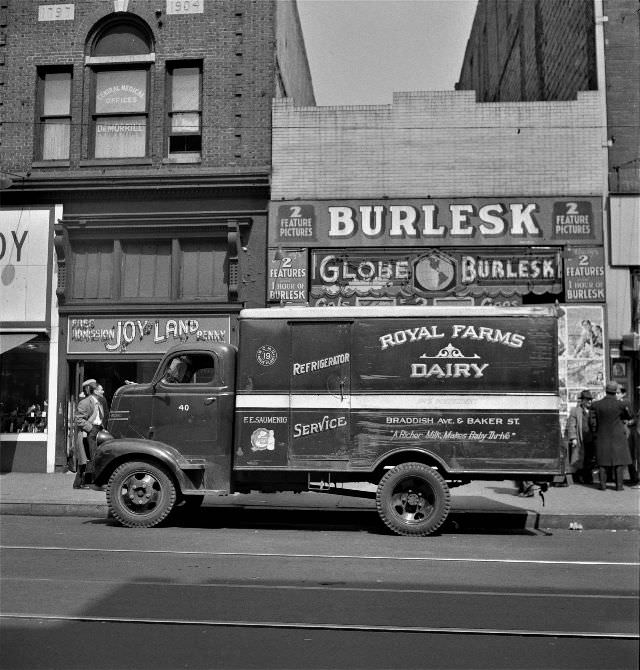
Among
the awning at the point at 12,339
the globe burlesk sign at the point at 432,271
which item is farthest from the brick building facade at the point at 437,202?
the awning at the point at 12,339

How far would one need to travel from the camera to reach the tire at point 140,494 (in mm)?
10453

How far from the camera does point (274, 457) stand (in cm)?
1045

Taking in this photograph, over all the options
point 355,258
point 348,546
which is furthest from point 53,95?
point 348,546

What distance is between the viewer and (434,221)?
1616 centimetres

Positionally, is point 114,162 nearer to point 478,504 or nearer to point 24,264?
point 24,264

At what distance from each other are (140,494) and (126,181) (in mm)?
8426

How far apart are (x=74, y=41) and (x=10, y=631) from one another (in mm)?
15069

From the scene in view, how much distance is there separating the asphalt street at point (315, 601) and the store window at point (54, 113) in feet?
33.8

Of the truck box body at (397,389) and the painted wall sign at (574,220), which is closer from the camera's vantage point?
the truck box body at (397,389)

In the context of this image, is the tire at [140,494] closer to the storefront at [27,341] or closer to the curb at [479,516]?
the curb at [479,516]

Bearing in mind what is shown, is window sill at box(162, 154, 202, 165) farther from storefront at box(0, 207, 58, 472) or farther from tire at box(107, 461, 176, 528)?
tire at box(107, 461, 176, 528)

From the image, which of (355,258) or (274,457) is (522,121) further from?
(274,457)

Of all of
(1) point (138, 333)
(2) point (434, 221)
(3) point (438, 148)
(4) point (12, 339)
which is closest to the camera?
(2) point (434, 221)

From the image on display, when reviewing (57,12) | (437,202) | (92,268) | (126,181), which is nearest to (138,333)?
(92,268)
